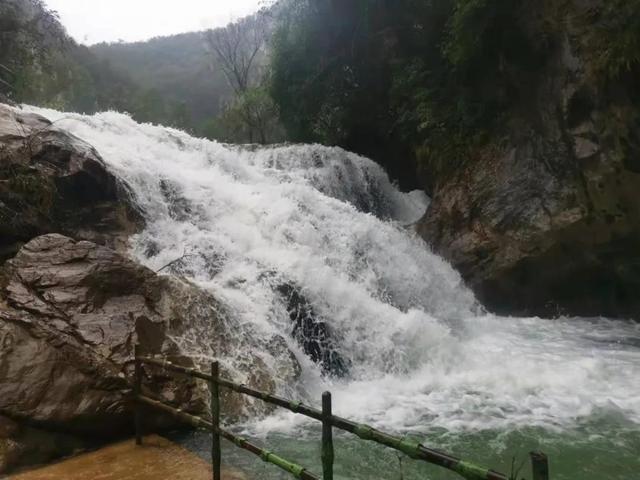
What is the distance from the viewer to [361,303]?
8.36 m

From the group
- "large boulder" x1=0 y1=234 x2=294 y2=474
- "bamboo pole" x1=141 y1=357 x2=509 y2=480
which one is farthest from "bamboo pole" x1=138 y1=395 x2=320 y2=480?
"large boulder" x1=0 y1=234 x2=294 y2=474

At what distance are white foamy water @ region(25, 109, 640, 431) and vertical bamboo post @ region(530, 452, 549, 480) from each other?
3.78 metres

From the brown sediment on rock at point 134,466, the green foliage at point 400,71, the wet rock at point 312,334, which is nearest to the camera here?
the brown sediment on rock at point 134,466

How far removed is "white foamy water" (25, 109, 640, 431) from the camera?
6531 mm

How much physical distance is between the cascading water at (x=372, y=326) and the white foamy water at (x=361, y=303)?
3 cm

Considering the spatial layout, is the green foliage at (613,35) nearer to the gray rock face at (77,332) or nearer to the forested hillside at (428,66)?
the forested hillside at (428,66)

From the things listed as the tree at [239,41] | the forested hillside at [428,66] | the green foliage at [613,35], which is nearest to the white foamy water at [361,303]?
the forested hillside at [428,66]

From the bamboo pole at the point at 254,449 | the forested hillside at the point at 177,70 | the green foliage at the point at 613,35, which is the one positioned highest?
the forested hillside at the point at 177,70

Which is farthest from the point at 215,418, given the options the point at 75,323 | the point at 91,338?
the point at 75,323

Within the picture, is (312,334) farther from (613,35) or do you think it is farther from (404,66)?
(404,66)

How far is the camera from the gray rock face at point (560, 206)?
407 inches

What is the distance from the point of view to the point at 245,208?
34.3 ft

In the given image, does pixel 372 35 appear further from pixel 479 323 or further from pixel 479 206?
pixel 479 323

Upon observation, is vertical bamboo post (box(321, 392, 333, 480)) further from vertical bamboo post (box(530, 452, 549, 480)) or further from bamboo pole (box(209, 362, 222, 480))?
vertical bamboo post (box(530, 452, 549, 480))
